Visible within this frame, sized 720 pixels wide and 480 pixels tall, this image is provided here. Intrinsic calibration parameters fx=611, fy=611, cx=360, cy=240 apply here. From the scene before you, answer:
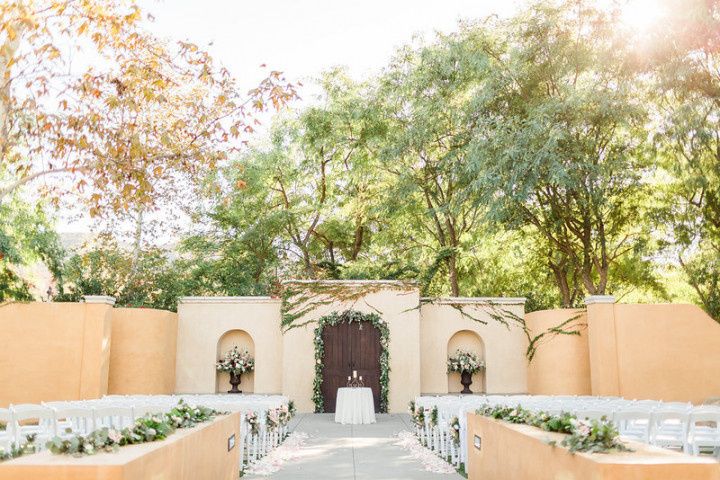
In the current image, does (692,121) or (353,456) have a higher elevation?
(692,121)

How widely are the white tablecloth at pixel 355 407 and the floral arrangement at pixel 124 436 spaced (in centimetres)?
779

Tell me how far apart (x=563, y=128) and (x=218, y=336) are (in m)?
10.4

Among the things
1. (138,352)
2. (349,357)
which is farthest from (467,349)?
(138,352)

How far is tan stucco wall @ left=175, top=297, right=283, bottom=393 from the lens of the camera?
54.1 ft

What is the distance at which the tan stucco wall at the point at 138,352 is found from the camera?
15.0 m

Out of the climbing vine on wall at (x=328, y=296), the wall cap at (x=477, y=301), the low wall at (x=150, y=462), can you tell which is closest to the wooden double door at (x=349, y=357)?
the climbing vine on wall at (x=328, y=296)

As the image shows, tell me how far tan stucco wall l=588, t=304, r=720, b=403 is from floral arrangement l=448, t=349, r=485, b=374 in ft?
11.1

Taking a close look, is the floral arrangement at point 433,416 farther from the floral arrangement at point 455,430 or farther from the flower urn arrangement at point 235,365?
the flower urn arrangement at point 235,365

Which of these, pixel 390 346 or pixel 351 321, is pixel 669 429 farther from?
pixel 351 321

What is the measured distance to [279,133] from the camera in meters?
23.5

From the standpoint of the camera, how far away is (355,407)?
506 inches

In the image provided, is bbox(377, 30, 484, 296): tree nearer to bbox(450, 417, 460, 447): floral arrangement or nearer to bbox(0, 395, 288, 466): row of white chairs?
bbox(450, 417, 460, 447): floral arrangement

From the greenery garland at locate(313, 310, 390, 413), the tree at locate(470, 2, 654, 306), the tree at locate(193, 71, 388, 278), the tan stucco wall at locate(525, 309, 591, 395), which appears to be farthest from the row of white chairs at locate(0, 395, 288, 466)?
the tree at locate(193, 71, 388, 278)

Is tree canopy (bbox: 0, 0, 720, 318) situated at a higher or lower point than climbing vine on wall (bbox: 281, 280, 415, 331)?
higher
